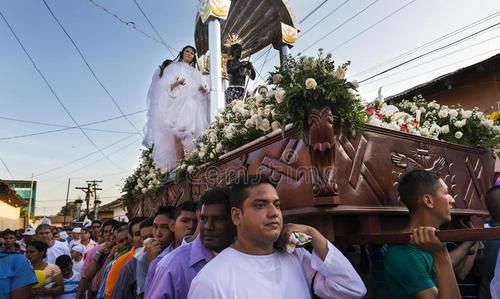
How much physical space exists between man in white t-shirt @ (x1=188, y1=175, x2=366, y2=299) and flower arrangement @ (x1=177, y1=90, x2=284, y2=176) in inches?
41.3

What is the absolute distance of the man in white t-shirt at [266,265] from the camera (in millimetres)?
1595

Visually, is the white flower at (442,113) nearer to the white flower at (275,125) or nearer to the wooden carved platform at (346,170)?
the wooden carved platform at (346,170)

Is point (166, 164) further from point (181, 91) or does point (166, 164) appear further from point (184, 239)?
point (184, 239)

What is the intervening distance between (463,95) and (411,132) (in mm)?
6936

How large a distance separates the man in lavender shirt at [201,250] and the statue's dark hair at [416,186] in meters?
1.00

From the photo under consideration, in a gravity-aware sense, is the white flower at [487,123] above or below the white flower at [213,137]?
below

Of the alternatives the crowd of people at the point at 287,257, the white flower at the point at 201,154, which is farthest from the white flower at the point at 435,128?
the white flower at the point at 201,154

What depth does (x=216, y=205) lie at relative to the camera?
2.24 metres

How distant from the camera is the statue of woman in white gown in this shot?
536cm

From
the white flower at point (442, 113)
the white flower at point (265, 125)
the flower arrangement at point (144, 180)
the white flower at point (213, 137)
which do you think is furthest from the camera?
the flower arrangement at point (144, 180)

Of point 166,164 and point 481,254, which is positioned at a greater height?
point 166,164

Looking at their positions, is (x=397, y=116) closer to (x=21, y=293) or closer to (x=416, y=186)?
(x=416, y=186)

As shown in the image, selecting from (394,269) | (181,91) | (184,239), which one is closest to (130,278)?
(184,239)

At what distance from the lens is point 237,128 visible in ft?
11.1
